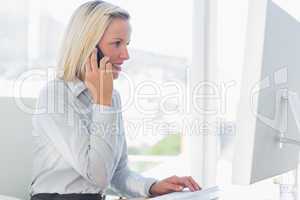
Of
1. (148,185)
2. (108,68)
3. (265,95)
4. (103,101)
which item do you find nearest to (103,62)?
(108,68)

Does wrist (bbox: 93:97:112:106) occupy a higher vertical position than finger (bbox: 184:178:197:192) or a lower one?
higher

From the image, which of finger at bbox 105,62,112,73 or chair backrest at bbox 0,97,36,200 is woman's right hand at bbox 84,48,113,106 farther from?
chair backrest at bbox 0,97,36,200

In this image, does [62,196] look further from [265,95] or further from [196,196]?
[265,95]

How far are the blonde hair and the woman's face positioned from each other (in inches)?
0.6

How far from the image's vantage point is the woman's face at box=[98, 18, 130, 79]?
1156 millimetres

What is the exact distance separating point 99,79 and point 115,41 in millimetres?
144

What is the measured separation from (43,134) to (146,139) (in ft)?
2.62

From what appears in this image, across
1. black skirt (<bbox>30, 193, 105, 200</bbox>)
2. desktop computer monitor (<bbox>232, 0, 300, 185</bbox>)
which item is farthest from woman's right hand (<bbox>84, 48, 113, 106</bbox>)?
desktop computer monitor (<bbox>232, 0, 300, 185</bbox>)

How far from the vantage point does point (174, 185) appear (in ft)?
3.55

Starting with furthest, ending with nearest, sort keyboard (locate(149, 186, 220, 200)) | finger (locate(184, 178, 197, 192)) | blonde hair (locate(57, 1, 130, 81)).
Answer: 1. blonde hair (locate(57, 1, 130, 81))
2. finger (locate(184, 178, 197, 192))
3. keyboard (locate(149, 186, 220, 200))

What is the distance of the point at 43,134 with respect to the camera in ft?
3.71

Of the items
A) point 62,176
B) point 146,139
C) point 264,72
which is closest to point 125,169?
point 62,176

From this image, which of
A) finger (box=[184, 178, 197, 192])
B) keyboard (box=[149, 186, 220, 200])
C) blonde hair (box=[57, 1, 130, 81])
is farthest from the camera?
blonde hair (box=[57, 1, 130, 81])

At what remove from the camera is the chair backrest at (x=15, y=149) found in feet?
4.05
